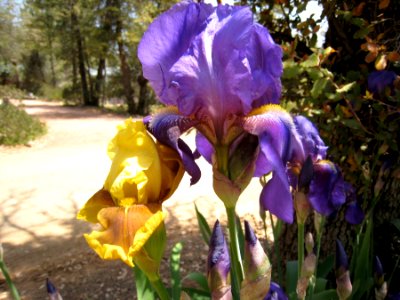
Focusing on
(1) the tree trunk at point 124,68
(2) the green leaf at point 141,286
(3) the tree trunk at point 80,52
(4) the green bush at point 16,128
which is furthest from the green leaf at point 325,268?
(3) the tree trunk at point 80,52

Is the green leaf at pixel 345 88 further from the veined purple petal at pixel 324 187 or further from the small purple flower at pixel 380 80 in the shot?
the veined purple petal at pixel 324 187

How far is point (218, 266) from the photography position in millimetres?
654

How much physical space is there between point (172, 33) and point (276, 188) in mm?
374

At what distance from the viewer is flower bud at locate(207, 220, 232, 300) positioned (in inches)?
25.8

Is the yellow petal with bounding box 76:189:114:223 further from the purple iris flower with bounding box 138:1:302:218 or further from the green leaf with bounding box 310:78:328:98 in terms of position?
the green leaf with bounding box 310:78:328:98

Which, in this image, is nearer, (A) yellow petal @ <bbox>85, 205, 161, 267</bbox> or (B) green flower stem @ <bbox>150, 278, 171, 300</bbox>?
(A) yellow petal @ <bbox>85, 205, 161, 267</bbox>

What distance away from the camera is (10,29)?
61.4 feet

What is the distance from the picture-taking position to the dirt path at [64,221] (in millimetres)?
2598

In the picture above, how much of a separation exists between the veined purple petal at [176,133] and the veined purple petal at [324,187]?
0.47 m

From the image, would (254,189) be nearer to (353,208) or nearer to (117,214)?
(353,208)

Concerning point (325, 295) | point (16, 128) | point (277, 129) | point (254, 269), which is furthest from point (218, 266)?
point (16, 128)

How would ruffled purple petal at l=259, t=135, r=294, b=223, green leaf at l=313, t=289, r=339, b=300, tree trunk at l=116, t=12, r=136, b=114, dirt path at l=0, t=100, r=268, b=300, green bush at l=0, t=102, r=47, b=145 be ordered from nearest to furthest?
ruffled purple petal at l=259, t=135, r=294, b=223 < green leaf at l=313, t=289, r=339, b=300 < dirt path at l=0, t=100, r=268, b=300 < green bush at l=0, t=102, r=47, b=145 < tree trunk at l=116, t=12, r=136, b=114

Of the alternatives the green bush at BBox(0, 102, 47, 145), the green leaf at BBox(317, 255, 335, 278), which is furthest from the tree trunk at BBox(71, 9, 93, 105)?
the green leaf at BBox(317, 255, 335, 278)

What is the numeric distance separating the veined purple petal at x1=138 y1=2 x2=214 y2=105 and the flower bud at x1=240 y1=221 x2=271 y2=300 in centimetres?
36
